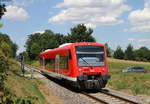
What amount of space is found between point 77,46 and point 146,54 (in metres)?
126

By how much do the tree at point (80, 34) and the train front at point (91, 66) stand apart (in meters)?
74.7

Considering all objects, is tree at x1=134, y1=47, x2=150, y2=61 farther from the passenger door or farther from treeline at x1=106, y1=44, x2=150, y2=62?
the passenger door

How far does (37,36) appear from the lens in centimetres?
14062

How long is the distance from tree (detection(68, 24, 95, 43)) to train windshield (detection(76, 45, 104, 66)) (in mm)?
74633

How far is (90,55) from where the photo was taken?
15125 millimetres

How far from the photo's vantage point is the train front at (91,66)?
14469mm

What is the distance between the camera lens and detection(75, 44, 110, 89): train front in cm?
1447

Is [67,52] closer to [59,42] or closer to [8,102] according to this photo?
[8,102]

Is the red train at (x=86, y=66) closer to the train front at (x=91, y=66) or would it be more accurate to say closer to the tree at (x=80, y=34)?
the train front at (x=91, y=66)

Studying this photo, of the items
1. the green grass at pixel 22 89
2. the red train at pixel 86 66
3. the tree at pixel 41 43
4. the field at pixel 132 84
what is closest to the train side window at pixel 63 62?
the red train at pixel 86 66

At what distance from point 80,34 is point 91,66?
7642 centimetres

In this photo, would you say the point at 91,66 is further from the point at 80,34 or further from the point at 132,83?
the point at 80,34

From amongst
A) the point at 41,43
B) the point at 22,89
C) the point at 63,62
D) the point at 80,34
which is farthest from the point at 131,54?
the point at 22,89

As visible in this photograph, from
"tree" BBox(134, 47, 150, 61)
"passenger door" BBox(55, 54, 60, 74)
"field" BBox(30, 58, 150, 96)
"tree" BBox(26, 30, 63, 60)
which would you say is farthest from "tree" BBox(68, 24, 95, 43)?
"passenger door" BBox(55, 54, 60, 74)
